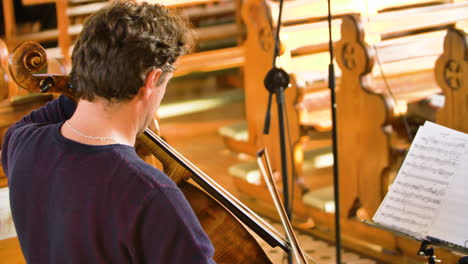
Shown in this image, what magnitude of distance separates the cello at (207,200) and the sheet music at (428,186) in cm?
41

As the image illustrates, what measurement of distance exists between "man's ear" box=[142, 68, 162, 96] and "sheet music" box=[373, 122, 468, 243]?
868 mm

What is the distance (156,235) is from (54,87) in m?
0.62

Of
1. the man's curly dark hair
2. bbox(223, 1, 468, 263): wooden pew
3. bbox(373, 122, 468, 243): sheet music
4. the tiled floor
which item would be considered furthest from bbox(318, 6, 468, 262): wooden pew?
the man's curly dark hair

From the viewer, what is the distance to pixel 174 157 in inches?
67.1

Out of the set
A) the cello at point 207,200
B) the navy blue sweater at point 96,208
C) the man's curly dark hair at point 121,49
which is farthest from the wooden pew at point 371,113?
the navy blue sweater at point 96,208

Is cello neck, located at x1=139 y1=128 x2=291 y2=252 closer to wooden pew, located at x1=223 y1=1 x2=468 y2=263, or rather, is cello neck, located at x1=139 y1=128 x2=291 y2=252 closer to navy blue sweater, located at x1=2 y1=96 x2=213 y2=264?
navy blue sweater, located at x1=2 y1=96 x2=213 y2=264

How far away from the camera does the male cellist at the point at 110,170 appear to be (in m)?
1.25

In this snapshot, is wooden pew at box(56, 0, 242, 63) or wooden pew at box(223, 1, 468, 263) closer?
wooden pew at box(223, 1, 468, 263)

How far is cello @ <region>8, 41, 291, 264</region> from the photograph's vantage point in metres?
1.64

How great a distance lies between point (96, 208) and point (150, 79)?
0.28 metres

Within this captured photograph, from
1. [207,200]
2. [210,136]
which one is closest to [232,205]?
[207,200]

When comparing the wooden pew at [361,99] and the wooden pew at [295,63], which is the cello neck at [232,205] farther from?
the wooden pew at [295,63]

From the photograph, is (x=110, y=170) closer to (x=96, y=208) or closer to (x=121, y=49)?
(x=96, y=208)

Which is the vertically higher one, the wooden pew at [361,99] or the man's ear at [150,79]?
the man's ear at [150,79]
